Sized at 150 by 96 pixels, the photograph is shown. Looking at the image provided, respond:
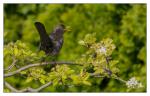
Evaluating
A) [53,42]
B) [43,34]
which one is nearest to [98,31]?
[53,42]

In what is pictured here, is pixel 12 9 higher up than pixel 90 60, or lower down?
higher up

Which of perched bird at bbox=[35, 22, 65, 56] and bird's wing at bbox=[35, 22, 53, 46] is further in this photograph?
perched bird at bbox=[35, 22, 65, 56]

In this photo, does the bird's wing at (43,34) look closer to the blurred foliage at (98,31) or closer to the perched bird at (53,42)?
the perched bird at (53,42)

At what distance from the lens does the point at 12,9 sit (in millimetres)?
6555

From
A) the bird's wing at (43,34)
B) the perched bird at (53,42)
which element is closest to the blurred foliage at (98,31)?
the perched bird at (53,42)

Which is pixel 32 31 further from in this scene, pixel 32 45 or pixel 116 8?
pixel 116 8

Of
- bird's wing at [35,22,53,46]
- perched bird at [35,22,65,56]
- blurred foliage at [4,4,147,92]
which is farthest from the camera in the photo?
blurred foliage at [4,4,147,92]

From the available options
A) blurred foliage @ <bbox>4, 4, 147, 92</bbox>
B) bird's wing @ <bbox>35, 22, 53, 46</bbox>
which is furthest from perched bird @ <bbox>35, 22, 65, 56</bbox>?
blurred foliage @ <bbox>4, 4, 147, 92</bbox>

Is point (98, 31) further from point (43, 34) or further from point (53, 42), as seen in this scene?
point (43, 34)

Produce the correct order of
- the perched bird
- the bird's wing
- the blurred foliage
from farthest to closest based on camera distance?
the blurred foliage, the perched bird, the bird's wing

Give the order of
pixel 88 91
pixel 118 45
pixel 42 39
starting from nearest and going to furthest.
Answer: pixel 42 39
pixel 88 91
pixel 118 45

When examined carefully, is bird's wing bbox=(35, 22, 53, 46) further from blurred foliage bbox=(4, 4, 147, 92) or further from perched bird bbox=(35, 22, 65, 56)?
blurred foliage bbox=(4, 4, 147, 92)

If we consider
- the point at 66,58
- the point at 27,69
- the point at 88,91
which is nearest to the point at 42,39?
the point at 27,69

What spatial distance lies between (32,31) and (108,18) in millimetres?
875
